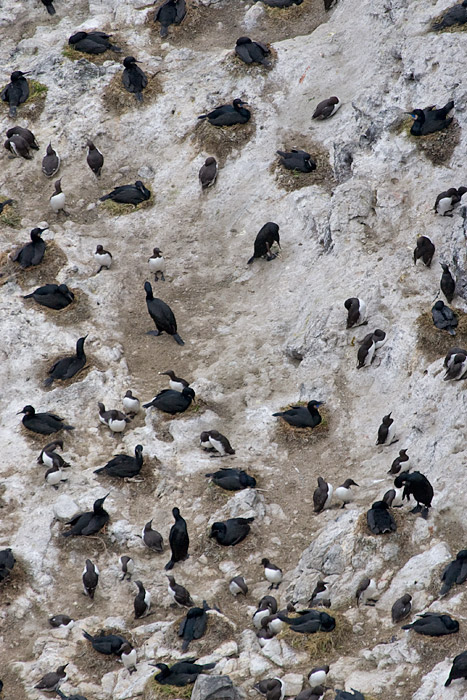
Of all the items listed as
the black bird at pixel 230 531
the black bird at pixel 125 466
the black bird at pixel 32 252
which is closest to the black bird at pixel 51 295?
the black bird at pixel 32 252

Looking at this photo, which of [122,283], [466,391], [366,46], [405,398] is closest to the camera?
[466,391]

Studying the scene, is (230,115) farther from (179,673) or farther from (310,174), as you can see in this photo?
(179,673)

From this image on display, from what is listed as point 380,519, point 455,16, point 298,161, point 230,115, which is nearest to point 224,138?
point 230,115

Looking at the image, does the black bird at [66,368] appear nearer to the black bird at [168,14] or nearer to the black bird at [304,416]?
the black bird at [304,416]

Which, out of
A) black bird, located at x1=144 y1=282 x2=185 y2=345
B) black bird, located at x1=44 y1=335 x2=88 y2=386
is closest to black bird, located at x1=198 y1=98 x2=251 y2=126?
black bird, located at x1=144 y1=282 x2=185 y2=345

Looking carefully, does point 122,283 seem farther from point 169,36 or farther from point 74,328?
point 169,36

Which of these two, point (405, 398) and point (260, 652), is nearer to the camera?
point (260, 652)

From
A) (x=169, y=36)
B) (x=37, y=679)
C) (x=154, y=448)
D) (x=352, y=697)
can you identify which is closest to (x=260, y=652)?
(x=352, y=697)
